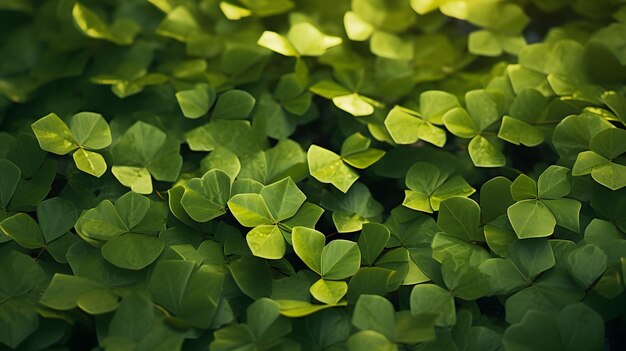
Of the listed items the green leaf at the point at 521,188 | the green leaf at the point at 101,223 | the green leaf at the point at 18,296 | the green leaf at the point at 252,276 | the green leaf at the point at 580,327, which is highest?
the green leaf at the point at 521,188

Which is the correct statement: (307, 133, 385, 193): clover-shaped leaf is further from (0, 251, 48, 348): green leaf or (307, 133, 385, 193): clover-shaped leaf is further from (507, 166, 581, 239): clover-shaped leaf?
(0, 251, 48, 348): green leaf

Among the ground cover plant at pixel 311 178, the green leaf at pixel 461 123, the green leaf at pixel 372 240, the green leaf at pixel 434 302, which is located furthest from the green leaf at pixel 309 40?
the green leaf at pixel 434 302

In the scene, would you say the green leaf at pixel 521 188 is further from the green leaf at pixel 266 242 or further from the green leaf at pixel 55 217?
the green leaf at pixel 55 217

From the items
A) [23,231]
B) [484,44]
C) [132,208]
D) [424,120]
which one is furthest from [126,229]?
[484,44]

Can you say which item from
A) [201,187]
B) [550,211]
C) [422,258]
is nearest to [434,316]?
[422,258]

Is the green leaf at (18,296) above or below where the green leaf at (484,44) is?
below

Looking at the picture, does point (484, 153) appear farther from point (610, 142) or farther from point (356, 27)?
point (356, 27)
